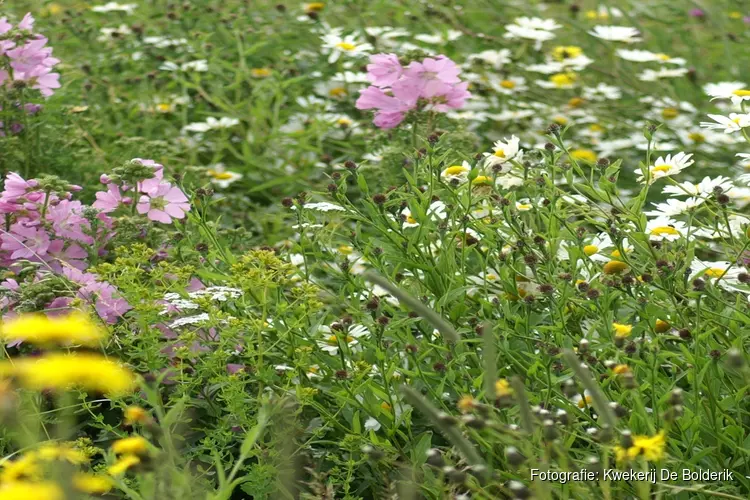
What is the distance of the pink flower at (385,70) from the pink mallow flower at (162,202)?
571 millimetres

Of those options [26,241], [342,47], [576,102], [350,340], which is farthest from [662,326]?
[576,102]

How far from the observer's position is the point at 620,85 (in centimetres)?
414

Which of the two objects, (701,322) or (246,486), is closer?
(246,486)

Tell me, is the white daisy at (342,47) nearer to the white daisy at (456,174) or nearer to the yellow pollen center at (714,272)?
the white daisy at (456,174)

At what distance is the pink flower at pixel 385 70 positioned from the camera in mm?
2416

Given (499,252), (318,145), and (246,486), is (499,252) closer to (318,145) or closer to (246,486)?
(246,486)

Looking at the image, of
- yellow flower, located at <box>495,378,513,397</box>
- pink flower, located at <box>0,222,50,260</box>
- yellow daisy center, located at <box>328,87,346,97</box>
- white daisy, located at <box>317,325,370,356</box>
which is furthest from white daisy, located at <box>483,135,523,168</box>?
yellow daisy center, located at <box>328,87,346,97</box>

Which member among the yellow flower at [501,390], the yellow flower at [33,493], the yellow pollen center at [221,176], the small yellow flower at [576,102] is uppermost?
the yellow flower at [33,493]

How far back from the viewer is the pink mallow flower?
2139 mm

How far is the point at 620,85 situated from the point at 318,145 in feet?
4.98

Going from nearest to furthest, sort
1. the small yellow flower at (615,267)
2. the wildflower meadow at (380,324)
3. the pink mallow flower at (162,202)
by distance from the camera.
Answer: the wildflower meadow at (380,324), the small yellow flower at (615,267), the pink mallow flower at (162,202)

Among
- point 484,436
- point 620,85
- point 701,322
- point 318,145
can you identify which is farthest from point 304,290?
point 620,85

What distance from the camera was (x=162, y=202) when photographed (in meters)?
2.17

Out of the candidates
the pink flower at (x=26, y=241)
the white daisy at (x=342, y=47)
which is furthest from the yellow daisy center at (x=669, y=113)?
the pink flower at (x=26, y=241)
